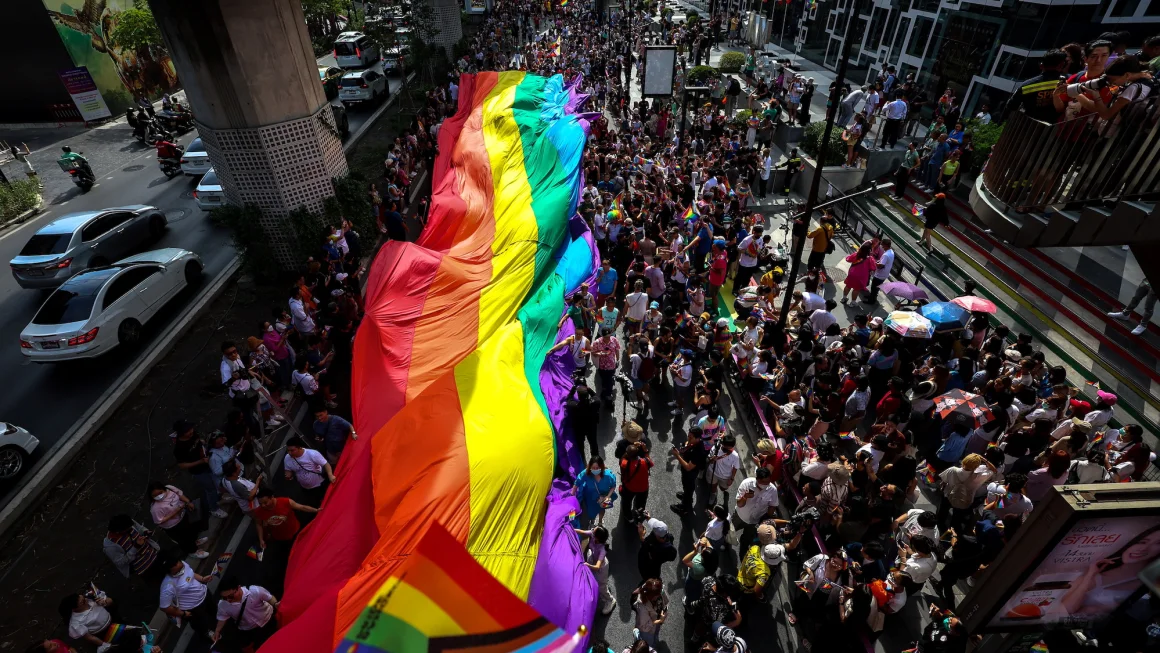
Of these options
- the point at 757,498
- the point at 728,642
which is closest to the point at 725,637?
the point at 728,642

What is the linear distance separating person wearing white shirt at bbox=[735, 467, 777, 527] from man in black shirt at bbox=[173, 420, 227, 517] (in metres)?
7.04

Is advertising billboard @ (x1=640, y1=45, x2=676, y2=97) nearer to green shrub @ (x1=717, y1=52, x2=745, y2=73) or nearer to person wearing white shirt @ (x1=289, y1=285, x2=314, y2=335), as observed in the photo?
green shrub @ (x1=717, y1=52, x2=745, y2=73)

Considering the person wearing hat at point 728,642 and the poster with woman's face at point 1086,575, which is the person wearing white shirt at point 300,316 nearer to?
the person wearing hat at point 728,642

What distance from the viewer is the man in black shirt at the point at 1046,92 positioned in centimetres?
719

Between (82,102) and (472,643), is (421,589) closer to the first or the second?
(472,643)

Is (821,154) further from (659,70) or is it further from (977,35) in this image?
(977,35)

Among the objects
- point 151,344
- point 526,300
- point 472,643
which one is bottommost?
point 151,344

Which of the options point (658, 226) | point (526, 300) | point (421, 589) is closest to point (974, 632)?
point (421, 589)

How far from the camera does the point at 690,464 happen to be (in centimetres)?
721

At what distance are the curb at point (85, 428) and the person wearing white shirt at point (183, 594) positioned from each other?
4.27 metres

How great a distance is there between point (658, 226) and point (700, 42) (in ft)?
69.7

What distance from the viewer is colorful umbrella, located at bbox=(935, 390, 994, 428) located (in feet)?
23.8

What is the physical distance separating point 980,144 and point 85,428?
1974 cm

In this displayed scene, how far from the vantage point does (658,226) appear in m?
12.2
